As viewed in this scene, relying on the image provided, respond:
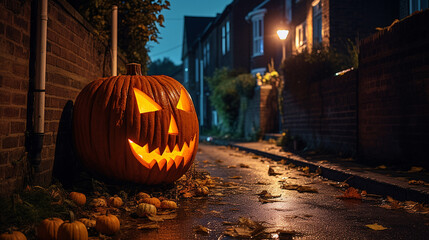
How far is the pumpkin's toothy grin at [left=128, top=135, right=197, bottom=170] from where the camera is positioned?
4529 mm

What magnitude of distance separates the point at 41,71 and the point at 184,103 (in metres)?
1.64

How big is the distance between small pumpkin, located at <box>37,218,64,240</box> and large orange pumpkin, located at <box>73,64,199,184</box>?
5.42 ft

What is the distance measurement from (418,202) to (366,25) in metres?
11.3

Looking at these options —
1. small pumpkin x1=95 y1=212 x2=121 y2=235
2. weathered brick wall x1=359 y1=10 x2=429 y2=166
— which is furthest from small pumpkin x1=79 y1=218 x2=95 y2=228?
weathered brick wall x1=359 y1=10 x2=429 y2=166

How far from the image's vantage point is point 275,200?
15.7 feet

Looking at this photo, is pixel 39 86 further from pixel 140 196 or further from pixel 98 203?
pixel 140 196

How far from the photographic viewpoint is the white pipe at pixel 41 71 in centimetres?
390

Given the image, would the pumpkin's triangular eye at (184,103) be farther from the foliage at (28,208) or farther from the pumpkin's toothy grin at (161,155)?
the foliage at (28,208)

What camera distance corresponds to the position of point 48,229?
9.22 ft

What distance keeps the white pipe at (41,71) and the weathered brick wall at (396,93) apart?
5.19 m

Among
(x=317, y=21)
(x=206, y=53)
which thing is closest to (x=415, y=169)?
(x=317, y=21)

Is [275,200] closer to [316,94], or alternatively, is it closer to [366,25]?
[316,94]

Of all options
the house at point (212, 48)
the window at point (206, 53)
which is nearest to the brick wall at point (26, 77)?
the house at point (212, 48)

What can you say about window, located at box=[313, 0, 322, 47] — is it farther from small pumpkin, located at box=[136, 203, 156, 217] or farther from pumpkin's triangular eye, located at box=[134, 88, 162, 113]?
small pumpkin, located at box=[136, 203, 156, 217]
